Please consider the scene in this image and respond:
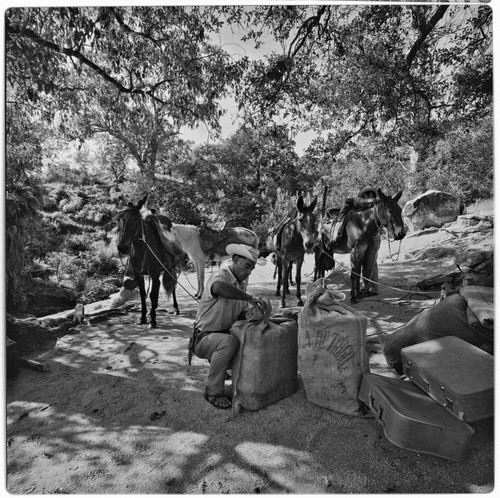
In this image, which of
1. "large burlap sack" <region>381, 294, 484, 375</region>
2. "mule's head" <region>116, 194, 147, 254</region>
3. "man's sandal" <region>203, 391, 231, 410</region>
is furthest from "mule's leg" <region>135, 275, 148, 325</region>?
"large burlap sack" <region>381, 294, 484, 375</region>

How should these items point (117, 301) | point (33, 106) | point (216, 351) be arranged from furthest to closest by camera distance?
point (117, 301), point (33, 106), point (216, 351)

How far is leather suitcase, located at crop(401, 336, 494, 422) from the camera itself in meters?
1.69

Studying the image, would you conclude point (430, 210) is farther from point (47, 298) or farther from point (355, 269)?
point (47, 298)

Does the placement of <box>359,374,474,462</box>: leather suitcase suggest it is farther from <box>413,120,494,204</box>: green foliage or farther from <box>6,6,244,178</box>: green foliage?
<box>6,6,244,178</box>: green foliage

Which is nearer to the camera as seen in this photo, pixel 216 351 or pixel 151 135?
pixel 216 351

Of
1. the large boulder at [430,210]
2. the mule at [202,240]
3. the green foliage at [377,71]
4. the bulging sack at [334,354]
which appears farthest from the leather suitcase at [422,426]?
the large boulder at [430,210]

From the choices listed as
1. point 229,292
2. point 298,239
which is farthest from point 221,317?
point 298,239

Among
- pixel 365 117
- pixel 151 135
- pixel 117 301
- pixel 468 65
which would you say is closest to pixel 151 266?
pixel 117 301

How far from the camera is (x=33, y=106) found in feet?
13.3

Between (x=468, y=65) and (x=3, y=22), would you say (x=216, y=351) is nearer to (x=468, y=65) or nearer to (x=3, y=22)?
(x=3, y=22)

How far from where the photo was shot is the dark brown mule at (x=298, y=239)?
5.26 meters

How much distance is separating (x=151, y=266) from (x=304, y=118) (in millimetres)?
3539

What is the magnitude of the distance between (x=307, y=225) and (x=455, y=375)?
3.68m

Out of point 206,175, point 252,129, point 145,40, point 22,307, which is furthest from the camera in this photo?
point 206,175
